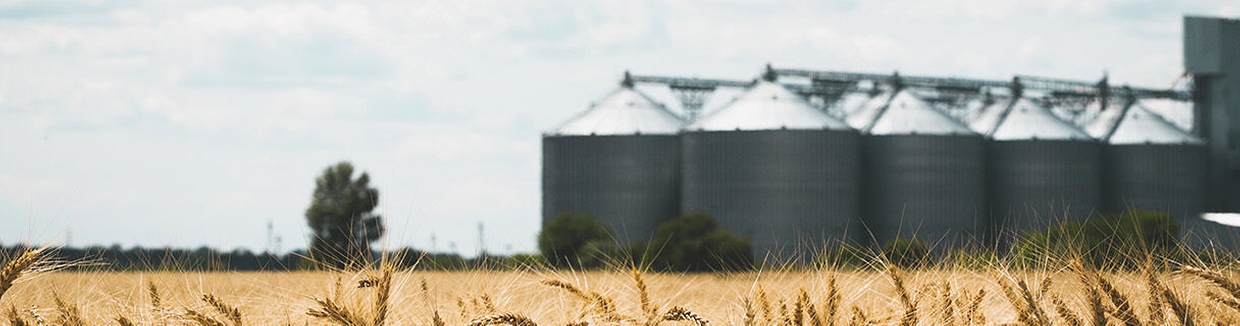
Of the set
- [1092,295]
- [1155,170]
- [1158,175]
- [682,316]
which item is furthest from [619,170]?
[682,316]

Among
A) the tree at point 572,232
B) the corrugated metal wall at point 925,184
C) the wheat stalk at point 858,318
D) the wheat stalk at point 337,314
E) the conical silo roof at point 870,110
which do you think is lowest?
the tree at point 572,232

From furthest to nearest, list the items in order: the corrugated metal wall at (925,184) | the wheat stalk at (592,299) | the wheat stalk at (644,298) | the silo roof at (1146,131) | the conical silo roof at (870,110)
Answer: the silo roof at (1146,131), the conical silo roof at (870,110), the corrugated metal wall at (925,184), the wheat stalk at (592,299), the wheat stalk at (644,298)

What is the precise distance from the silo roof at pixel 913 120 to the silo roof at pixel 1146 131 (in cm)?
1190

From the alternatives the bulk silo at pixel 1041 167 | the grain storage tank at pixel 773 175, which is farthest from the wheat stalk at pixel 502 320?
the bulk silo at pixel 1041 167

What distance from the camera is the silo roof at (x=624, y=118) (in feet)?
224

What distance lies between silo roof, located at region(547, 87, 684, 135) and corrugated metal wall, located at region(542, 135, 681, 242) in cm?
51

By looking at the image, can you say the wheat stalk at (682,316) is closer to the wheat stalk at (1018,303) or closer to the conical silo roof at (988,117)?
the wheat stalk at (1018,303)

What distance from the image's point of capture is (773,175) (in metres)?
63.5

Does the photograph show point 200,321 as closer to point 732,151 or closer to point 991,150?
point 732,151

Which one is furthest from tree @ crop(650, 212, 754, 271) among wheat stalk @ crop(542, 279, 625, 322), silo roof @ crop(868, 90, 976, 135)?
wheat stalk @ crop(542, 279, 625, 322)

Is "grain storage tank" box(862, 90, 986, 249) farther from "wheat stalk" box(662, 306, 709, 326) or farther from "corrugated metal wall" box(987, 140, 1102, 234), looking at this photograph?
"wheat stalk" box(662, 306, 709, 326)

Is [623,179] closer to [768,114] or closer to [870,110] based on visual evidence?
[768,114]

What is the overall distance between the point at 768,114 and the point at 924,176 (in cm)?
846

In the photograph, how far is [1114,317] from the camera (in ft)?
23.7
